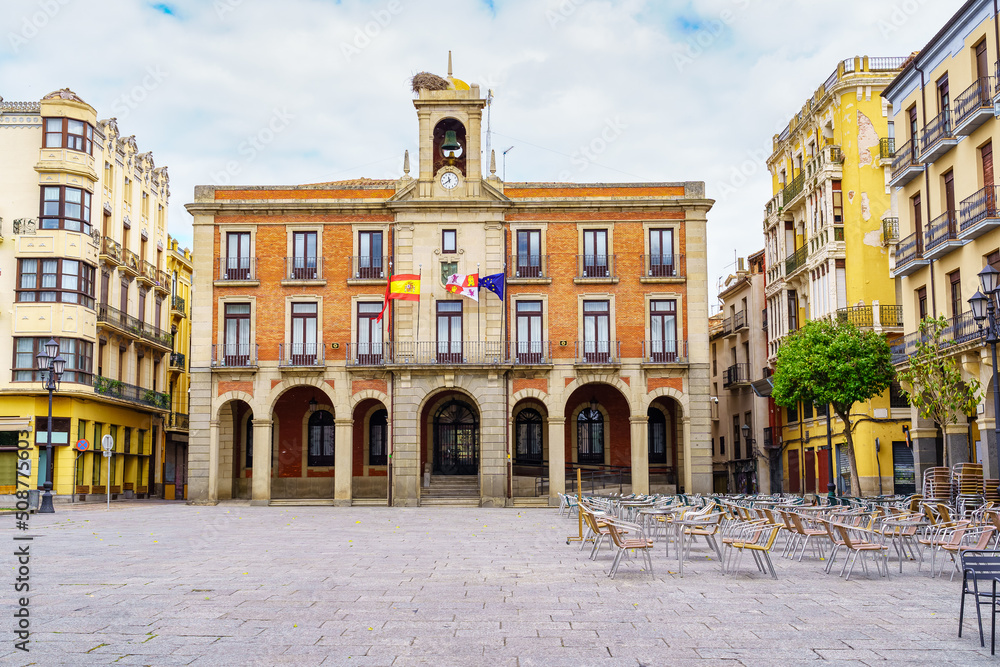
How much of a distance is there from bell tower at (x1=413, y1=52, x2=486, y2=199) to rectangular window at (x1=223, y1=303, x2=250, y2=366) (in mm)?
8571

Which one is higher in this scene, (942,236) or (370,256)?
(370,256)

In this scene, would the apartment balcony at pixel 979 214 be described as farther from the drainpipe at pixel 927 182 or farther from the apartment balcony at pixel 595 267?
the apartment balcony at pixel 595 267

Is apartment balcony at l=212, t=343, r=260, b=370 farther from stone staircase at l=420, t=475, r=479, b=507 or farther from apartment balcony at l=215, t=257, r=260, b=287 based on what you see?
stone staircase at l=420, t=475, r=479, b=507

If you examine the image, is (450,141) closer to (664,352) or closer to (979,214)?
(664,352)

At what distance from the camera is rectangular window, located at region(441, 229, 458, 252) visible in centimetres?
4034

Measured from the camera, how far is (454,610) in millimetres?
10836

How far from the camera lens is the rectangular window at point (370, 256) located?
40.5m

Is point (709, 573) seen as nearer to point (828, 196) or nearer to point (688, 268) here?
point (688, 268)

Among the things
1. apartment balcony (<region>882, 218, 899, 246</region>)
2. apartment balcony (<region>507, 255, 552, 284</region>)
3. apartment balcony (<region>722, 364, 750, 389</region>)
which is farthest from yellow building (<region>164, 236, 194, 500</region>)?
apartment balcony (<region>882, 218, 899, 246</region>)

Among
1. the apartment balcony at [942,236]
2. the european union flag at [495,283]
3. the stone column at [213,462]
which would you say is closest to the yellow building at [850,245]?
the apartment balcony at [942,236]

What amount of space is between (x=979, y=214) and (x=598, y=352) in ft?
53.7

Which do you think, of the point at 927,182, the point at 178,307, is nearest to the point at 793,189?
the point at 927,182

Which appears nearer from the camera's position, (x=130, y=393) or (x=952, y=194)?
(x=952, y=194)

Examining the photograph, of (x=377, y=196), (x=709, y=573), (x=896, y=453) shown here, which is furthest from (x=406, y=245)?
(x=709, y=573)
